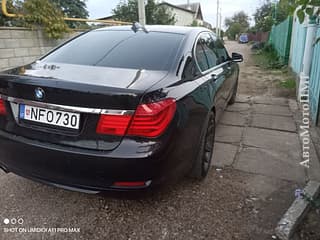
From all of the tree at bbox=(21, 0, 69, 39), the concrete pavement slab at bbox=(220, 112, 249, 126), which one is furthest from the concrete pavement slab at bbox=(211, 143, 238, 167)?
the tree at bbox=(21, 0, 69, 39)

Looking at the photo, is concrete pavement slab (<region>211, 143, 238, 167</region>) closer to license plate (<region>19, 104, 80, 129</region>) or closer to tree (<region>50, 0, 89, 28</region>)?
license plate (<region>19, 104, 80, 129</region>)

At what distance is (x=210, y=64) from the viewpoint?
3.12m

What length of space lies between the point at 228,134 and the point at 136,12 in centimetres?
1480

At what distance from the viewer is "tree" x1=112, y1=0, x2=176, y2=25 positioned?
658 inches

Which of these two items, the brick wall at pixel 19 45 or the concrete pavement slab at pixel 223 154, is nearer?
the concrete pavement slab at pixel 223 154

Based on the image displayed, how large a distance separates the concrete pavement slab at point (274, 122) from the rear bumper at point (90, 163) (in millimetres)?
2708

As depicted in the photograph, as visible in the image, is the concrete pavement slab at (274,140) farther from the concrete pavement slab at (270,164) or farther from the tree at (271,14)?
the tree at (271,14)

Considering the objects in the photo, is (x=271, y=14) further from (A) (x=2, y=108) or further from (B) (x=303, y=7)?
(A) (x=2, y=108)

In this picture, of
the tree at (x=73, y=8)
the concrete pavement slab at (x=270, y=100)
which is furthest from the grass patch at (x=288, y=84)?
the tree at (x=73, y=8)

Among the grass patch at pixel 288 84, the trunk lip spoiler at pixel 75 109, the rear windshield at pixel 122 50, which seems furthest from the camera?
the grass patch at pixel 288 84

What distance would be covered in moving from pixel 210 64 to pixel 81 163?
6.40 feet

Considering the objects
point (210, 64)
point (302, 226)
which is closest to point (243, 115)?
point (210, 64)

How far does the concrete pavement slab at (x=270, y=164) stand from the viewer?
9.03 feet

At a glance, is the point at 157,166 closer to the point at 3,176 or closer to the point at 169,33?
the point at 169,33
